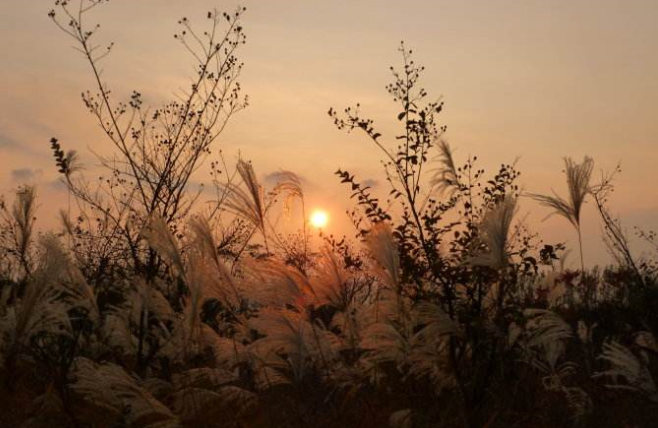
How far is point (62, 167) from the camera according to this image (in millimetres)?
7766

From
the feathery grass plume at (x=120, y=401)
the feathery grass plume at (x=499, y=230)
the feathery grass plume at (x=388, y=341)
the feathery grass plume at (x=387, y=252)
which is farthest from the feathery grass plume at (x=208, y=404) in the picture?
the feathery grass plume at (x=499, y=230)

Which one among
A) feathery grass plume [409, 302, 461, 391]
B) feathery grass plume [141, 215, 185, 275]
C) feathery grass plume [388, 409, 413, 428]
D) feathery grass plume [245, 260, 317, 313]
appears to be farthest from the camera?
feathery grass plume [409, 302, 461, 391]

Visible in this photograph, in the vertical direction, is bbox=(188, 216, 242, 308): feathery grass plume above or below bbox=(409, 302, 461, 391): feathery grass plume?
above

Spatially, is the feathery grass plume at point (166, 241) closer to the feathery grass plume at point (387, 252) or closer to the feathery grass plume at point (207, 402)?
the feathery grass plume at point (207, 402)

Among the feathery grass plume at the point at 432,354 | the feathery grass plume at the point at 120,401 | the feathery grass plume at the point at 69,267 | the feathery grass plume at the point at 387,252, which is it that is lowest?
the feathery grass plume at the point at 120,401

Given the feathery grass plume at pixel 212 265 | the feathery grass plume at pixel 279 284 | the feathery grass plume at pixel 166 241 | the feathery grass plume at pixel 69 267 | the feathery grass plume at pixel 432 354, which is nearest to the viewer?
the feathery grass plume at pixel 69 267

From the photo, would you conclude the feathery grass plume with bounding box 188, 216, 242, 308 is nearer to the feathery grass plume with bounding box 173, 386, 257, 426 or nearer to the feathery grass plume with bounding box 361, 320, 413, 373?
the feathery grass plume with bounding box 173, 386, 257, 426

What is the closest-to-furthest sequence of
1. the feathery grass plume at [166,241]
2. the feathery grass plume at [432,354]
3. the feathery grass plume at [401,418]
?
the feathery grass plume at [166,241]
the feathery grass plume at [401,418]
the feathery grass plume at [432,354]

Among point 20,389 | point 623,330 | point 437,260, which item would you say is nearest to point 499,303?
point 437,260

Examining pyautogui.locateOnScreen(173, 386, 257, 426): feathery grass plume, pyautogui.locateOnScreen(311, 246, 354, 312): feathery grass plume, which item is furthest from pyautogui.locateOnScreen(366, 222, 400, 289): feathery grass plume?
pyautogui.locateOnScreen(173, 386, 257, 426): feathery grass plume

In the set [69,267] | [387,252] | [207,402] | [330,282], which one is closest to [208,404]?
[207,402]

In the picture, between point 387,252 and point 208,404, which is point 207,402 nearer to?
point 208,404


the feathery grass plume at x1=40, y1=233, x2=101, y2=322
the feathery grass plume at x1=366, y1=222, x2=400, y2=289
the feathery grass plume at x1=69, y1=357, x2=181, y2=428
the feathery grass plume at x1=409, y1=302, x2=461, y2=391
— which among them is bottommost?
the feathery grass plume at x1=69, y1=357, x2=181, y2=428

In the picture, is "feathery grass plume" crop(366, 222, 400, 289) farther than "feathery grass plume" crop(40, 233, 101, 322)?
Yes
